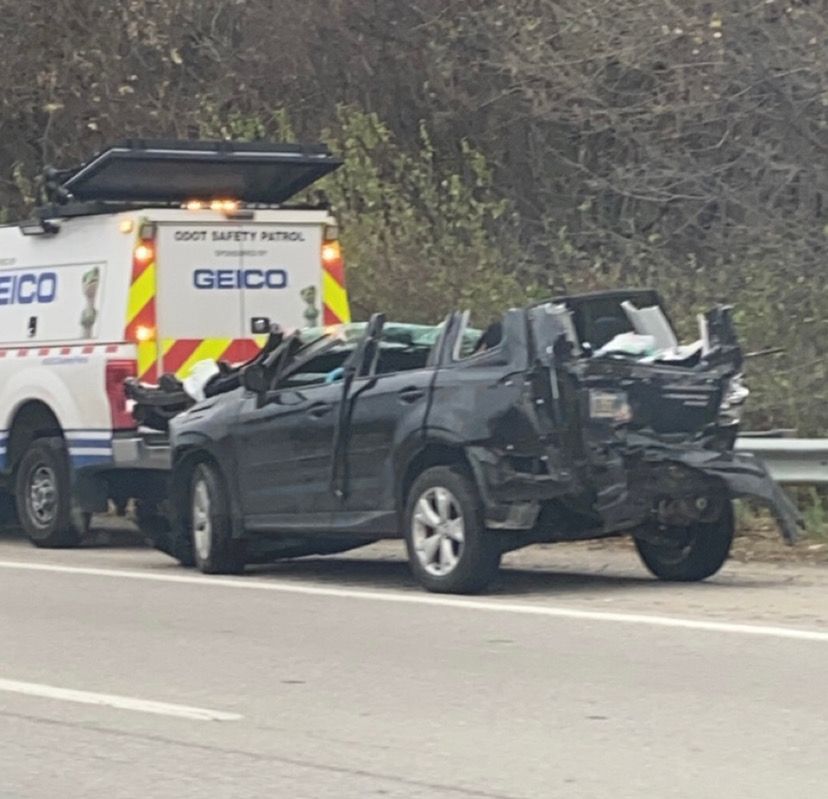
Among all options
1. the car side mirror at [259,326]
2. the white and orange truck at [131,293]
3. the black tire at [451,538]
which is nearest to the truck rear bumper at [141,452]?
the white and orange truck at [131,293]

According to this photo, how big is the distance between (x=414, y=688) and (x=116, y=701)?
4.11 feet

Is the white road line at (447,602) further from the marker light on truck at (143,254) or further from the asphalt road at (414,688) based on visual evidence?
the marker light on truck at (143,254)

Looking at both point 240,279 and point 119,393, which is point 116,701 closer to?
point 119,393

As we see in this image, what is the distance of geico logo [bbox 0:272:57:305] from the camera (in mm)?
16031

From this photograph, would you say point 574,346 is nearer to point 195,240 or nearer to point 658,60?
point 195,240

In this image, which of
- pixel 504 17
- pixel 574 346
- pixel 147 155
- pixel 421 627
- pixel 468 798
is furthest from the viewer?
pixel 504 17

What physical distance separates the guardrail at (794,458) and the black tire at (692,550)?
1.61 metres

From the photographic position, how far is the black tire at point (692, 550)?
12.4m

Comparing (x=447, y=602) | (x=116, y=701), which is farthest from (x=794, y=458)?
(x=116, y=701)

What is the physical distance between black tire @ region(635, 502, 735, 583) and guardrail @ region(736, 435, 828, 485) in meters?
1.61

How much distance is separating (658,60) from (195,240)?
5275mm

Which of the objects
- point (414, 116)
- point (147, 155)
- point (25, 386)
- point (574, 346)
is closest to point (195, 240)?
point (147, 155)

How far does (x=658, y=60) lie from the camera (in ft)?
61.6

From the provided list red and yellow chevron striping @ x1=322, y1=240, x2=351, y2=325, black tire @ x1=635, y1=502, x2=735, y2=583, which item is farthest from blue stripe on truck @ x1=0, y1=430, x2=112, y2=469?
black tire @ x1=635, y1=502, x2=735, y2=583
